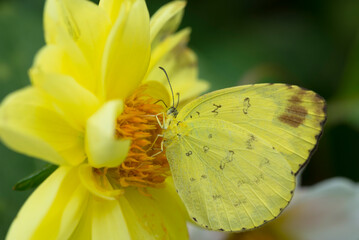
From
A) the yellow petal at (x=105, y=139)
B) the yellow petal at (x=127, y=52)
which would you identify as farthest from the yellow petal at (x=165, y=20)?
the yellow petal at (x=105, y=139)

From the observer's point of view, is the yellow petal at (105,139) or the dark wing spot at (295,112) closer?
the yellow petal at (105,139)

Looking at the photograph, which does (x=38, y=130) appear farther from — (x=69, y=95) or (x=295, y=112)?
(x=295, y=112)

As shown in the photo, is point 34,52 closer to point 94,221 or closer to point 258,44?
point 94,221

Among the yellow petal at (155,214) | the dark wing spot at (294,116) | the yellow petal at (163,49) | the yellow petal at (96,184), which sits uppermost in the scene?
the yellow petal at (163,49)

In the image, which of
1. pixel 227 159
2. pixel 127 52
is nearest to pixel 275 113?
pixel 227 159

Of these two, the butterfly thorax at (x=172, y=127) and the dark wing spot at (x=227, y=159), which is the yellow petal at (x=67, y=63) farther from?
the dark wing spot at (x=227, y=159)

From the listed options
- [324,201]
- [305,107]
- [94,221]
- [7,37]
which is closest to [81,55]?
[94,221]

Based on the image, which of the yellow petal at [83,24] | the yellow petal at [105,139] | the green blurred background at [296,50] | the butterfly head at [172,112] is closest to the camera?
the yellow petal at [105,139]
